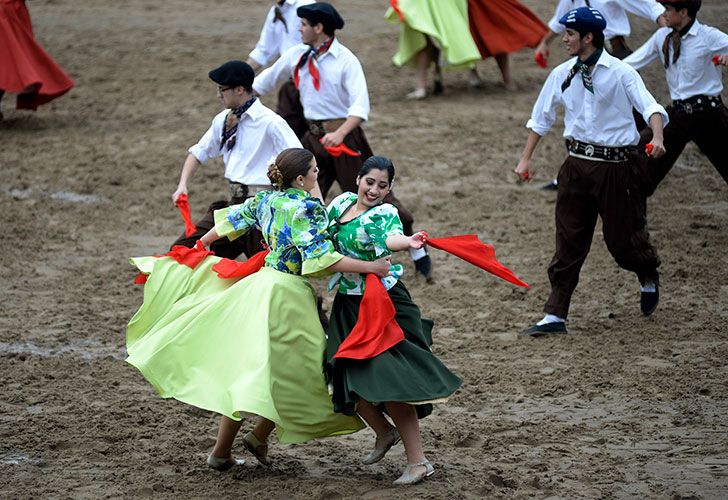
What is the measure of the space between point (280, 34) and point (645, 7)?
3232 millimetres

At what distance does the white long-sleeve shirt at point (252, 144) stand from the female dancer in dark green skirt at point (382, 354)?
1.58 metres

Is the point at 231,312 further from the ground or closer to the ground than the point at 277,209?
closer to the ground

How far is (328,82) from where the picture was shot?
9.02 meters

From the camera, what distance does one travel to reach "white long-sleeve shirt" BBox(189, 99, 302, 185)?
24.2 feet

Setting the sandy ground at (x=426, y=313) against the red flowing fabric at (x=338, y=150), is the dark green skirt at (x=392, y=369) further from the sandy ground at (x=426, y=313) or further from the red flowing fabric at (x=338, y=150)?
the red flowing fabric at (x=338, y=150)

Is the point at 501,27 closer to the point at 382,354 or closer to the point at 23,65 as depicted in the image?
the point at 23,65

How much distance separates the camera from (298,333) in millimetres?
5664

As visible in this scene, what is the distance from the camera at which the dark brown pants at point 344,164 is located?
29.9 feet

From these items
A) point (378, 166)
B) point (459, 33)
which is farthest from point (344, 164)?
point (459, 33)

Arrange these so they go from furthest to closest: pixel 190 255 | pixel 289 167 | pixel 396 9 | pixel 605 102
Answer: pixel 396 9 < pixel 605 102 < pixel 190 255 < pixel 289 167

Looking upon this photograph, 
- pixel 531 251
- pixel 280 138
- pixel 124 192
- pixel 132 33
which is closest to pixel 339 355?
pixel 280 138

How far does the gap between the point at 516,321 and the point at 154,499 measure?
11.8ft

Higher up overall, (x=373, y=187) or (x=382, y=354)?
(x=373, y=187)

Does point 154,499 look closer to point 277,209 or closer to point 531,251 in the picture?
point 277,209
